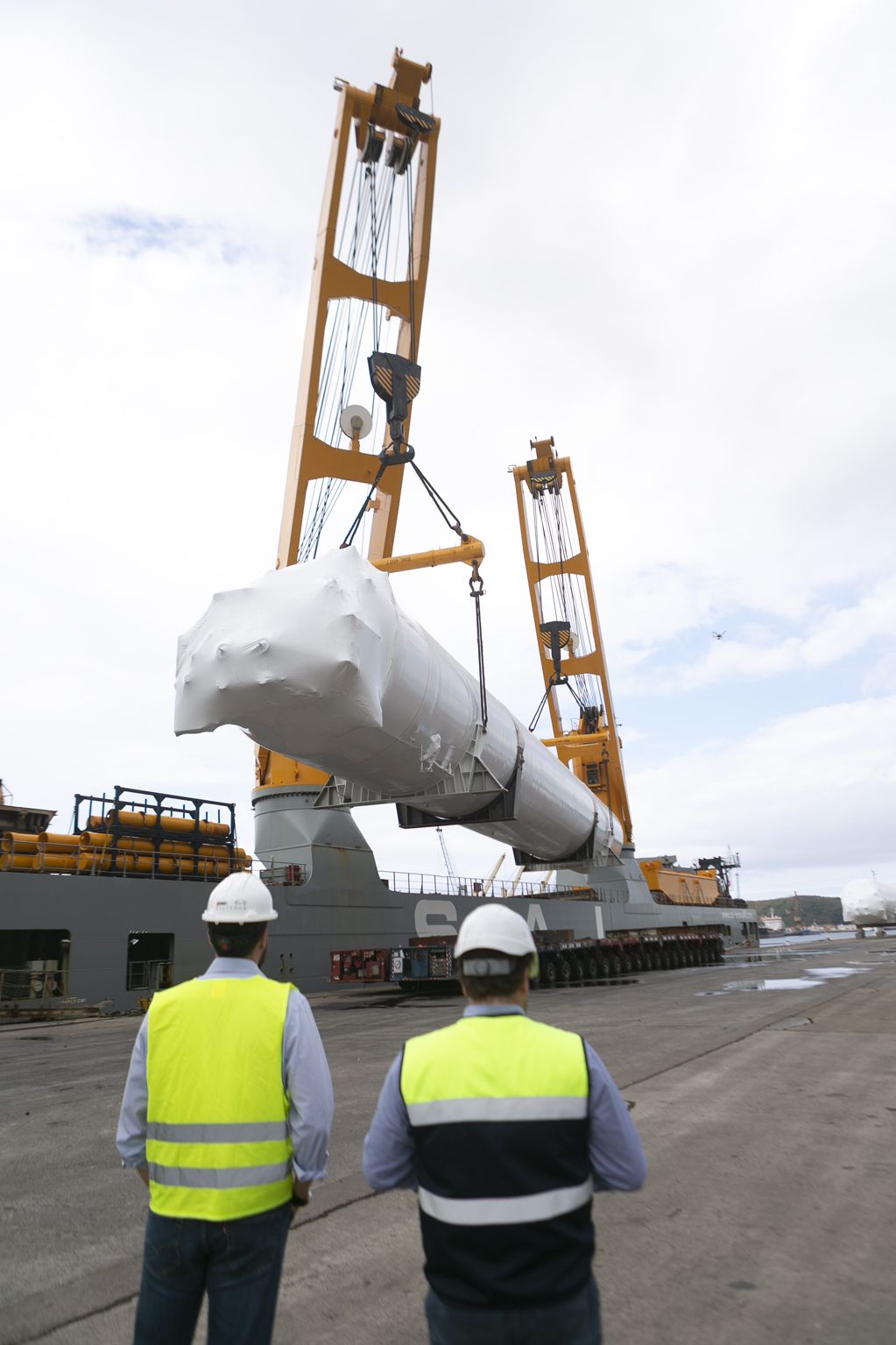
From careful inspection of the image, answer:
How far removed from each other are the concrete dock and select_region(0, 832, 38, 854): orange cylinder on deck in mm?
6005

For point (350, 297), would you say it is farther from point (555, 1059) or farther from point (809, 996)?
point (555, 1059)

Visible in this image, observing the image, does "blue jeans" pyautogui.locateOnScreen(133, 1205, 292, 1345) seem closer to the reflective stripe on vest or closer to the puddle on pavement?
the reflective stripe on vest

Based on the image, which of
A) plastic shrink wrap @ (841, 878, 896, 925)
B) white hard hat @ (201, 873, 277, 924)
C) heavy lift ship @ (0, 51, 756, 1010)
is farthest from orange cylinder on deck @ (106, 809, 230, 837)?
plastic shrink wrap @ (841, 878, 896, 925)

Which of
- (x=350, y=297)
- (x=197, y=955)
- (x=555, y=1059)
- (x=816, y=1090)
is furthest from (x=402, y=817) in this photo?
(x=555, y=1059)

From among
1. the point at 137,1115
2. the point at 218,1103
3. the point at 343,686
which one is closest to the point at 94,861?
the point at 343,686

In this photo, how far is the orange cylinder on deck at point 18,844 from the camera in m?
14.7

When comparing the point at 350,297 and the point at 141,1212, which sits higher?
the point at 350,297

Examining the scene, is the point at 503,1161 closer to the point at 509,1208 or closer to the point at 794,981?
the point at 509,1208

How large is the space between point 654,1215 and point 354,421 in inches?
599

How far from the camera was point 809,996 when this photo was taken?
14.9 meters

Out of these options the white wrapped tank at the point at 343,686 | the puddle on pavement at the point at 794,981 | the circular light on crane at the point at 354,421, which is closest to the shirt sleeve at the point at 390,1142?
the white wrapped tank at the point at 343,686

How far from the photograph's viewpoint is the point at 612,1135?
1935 millimetres

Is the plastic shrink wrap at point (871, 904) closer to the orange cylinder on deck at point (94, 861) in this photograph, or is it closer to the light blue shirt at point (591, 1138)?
the orange cylinder on deck at point (94, 861)

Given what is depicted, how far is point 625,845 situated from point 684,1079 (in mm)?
19467
